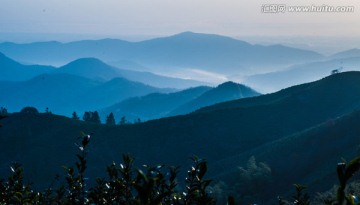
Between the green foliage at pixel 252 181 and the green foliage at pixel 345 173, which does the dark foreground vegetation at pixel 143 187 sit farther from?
the green foliage at pixel 252 181

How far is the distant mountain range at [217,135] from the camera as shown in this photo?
96.5 m

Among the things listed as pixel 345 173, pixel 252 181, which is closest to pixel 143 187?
pixel 345 173

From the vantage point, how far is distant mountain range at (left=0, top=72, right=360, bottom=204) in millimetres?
96500

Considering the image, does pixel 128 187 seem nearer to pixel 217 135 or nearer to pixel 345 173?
pixel 345 173

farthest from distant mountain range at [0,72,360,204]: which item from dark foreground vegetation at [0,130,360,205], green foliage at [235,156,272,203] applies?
dark foreground vegetation at [0,130,360,205]

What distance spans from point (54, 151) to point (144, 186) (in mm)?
128905

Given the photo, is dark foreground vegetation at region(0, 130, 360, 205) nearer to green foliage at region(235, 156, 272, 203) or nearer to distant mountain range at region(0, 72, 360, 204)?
green foliage at region(235, 156, 272, 203)

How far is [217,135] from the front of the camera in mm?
127500

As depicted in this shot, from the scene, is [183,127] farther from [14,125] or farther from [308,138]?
[14,125]

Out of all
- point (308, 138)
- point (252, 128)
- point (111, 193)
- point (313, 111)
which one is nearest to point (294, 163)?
point (308, 138)

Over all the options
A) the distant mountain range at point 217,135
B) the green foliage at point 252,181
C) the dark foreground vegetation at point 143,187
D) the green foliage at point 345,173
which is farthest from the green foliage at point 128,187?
the distant mountain range at point 217,135

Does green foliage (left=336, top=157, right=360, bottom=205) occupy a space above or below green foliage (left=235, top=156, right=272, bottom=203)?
above

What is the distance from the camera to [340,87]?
141 meters

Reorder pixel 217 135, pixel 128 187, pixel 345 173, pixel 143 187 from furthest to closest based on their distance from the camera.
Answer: pixel 217 135 < pixel 128 187 < pixel 143 187 < pixel 345 173
